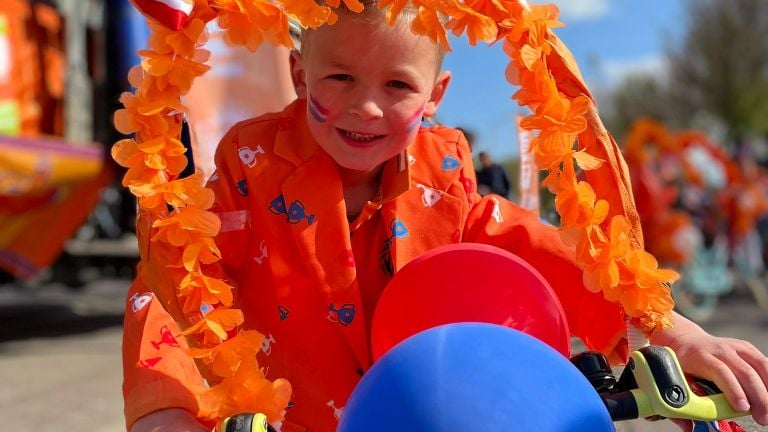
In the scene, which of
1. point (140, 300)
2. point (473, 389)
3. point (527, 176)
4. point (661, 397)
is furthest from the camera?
point (527, 176)

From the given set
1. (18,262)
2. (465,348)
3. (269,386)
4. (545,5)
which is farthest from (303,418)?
(18,262)

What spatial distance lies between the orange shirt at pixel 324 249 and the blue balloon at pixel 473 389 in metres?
0.49

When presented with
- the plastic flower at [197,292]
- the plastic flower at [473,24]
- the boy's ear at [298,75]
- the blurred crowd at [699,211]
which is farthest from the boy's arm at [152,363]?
the blurred crowd at [699,211]

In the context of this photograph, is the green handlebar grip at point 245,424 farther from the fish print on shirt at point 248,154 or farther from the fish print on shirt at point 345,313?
the fish print on shirt at point 248,154

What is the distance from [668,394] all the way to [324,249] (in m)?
0.72

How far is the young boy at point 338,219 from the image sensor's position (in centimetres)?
155

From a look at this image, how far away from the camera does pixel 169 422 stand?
1.37 meters

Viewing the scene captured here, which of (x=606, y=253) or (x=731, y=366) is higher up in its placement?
(x=606, y=253)

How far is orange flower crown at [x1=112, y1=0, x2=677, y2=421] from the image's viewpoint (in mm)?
1447

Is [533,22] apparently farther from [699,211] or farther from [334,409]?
[699,211]

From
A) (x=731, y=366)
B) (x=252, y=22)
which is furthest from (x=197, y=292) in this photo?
(x=731, y=366)

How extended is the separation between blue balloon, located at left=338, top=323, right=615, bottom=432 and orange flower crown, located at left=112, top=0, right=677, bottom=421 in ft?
1.12

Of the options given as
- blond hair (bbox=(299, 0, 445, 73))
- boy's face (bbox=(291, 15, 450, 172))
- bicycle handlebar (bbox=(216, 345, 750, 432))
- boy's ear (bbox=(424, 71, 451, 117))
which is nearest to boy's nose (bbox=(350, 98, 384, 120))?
boy's face (bbox=(291, 15, 450, 172))

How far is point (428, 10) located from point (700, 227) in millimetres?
9419
